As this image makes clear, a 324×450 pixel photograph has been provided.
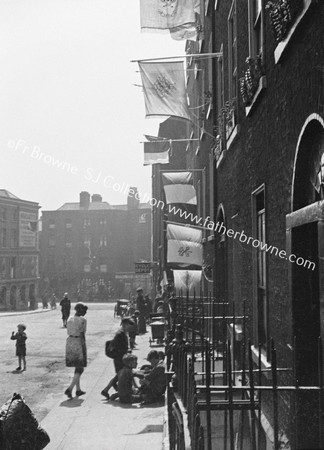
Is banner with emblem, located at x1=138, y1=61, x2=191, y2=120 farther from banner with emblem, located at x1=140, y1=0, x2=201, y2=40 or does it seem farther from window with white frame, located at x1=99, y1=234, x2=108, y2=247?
window with white frame, located at x1=99, y1=234, x2=108, y2=247

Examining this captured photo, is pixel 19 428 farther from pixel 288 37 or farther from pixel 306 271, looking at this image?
pixel 288 37

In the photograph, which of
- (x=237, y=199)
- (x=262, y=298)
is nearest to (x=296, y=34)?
(x=262, y=298)

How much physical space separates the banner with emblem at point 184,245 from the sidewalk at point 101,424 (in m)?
4.06

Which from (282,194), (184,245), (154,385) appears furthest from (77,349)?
(282,194)

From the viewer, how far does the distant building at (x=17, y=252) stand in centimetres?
6056

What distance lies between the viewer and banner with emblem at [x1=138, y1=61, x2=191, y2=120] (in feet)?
35.9

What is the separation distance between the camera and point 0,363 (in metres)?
16.0

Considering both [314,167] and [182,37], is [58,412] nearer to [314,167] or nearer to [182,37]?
[314,167]

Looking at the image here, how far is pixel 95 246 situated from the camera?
7806 cm

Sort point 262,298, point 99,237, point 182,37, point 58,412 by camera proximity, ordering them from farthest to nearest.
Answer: point 99,237, point 182,37, point 58,412, point 262,298

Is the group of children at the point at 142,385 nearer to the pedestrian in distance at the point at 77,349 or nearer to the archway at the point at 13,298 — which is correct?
the pedestrian in distance at the point at 77,349

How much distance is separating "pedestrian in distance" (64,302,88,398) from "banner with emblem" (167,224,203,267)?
3.76 m

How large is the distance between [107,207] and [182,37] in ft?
222

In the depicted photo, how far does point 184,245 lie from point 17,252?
51.8 meters
